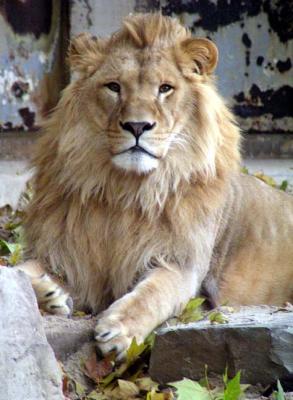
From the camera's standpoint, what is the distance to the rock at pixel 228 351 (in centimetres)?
354

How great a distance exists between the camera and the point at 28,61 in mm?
6832

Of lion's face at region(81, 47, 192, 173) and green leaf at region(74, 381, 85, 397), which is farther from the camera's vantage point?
lion's face at region(81, 47, 192, 173)

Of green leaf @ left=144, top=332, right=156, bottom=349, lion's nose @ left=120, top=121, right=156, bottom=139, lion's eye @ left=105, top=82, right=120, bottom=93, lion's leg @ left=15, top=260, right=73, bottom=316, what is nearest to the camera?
green leaf @ left=144, top=332, right=156, bottom=349

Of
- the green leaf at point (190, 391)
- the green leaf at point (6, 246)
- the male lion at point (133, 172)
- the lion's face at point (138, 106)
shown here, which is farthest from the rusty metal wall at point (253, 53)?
the green leaf at point (190, 391)

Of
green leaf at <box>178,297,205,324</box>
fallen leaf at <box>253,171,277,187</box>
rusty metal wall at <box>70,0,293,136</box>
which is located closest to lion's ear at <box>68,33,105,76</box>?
green leaf at <box>178,297,205,324</box>

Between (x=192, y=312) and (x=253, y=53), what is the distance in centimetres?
317

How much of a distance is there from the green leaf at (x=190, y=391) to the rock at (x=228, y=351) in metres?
0.20

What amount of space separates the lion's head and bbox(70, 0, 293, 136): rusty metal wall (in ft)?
8.01

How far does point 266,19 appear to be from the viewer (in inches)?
284

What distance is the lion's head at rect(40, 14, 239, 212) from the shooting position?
436cm

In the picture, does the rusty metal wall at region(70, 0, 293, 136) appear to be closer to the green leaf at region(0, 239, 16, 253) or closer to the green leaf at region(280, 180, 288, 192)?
the green leaf at region(280, 180, 288, 192)

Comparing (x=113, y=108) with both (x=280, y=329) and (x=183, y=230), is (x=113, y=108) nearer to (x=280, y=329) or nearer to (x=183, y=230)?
(x=183, y=230)

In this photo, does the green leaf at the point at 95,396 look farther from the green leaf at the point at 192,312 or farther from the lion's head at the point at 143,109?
the lion's head at the point at 143,109

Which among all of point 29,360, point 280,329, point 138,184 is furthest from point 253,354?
point 138,184
